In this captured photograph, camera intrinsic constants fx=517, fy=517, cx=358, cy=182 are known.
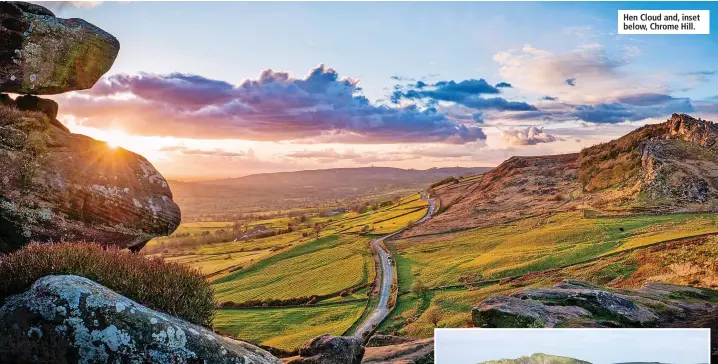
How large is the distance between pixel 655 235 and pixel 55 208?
846 inches

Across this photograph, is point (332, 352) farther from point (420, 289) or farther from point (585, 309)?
point (420, 289)

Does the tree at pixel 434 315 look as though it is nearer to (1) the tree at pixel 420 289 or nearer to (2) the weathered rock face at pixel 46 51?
(1) the tree at pixel 420 289

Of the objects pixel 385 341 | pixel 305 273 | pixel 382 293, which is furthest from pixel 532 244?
pixel 385 341

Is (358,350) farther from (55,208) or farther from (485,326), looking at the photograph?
(55,208)

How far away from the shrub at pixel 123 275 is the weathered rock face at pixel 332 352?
228 centimetres

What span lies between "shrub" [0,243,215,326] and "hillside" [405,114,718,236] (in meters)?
21.9

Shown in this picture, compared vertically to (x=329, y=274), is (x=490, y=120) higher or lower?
higher

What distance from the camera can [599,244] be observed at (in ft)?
72.5

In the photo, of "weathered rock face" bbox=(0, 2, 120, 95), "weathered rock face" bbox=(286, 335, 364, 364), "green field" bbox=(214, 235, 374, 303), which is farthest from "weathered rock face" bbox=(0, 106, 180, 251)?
"green field" bbox=(214, 235, 374, 303)

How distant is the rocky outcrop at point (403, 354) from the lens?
10.4 metres

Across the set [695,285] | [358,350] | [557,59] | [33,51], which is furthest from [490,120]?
[33,51]

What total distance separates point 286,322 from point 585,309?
484 inches

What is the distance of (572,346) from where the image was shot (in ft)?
38.3

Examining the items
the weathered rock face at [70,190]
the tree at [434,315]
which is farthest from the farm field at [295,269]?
the weathered rock face at [70,190]
